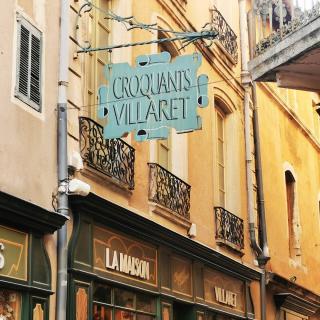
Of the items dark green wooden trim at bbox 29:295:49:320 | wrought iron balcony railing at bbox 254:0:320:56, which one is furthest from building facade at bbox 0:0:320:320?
wrought iron balcony railing at bbox 254:0:320:56

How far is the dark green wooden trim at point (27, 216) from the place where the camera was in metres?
7.59

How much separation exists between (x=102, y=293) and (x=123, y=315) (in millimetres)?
696

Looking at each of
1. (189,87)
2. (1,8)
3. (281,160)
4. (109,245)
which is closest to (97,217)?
(109,245)

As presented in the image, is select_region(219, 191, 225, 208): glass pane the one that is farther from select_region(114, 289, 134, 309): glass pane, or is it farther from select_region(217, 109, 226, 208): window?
select_region(114, 289, 134, 309): glass pane

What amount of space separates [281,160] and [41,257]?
10410mm

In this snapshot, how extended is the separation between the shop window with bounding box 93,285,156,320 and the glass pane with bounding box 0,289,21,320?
1625mm

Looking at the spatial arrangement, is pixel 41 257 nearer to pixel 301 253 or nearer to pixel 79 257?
pixel 79 257

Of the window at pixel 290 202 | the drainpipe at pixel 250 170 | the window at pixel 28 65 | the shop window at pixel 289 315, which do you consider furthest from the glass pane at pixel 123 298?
the window at pixel 290 202

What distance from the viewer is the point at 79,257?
29.5 feet

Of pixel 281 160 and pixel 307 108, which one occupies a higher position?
pixel 307 108

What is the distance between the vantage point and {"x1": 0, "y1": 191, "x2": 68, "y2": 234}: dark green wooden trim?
7.59 meters

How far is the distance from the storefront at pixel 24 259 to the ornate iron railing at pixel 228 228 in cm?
562

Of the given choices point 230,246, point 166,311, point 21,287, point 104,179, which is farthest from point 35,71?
point 230,246

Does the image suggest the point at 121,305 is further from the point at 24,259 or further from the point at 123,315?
the point at 24,259
